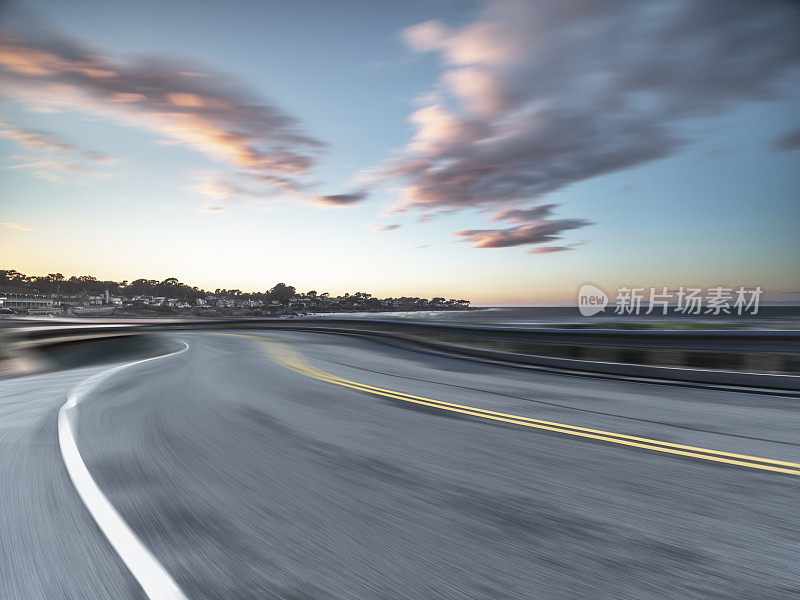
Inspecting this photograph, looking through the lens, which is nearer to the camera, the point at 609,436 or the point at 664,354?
the point at 609,436

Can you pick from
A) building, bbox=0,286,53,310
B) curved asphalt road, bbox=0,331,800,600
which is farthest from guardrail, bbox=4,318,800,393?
building, bbox=0,286,53,310

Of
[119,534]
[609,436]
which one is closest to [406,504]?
[119,534]

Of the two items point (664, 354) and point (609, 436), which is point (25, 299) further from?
point (609, 436)

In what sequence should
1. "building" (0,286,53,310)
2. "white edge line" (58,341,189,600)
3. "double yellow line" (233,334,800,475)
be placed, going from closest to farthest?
1. "white edge line" (58,341,189,600)
2. "double yellow line" (233,334,800,475)
3. "building" (0,286,53,310)

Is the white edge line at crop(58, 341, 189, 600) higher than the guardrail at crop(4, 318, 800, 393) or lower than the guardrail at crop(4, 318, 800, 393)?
lower

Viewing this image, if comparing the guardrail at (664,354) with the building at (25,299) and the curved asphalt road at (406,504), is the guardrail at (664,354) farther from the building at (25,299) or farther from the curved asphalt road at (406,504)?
the building at (25,299)

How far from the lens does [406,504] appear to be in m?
3.23

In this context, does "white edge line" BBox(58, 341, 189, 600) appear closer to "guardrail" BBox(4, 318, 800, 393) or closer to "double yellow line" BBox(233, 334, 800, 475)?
"double yellow line" BBox(233, 334, 800, 475)

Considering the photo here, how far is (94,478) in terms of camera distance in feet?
12.5

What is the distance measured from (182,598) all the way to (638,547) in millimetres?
2617

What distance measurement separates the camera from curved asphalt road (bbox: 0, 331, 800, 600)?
2311 millimetres

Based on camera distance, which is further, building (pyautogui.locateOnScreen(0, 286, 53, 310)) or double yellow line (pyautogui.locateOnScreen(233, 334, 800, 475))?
building (pyautogui.locateOnScreen(0, 286, 53, 310))

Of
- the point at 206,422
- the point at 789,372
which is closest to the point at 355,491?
the point at 206,422

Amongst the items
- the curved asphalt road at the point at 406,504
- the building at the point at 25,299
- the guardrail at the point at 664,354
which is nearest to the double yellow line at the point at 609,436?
the curved asphalt road at the point at 406,504
